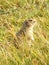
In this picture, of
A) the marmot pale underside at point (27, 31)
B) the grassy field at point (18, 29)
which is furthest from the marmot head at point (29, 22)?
the grassy field at point (18, 29)

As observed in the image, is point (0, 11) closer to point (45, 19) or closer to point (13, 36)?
point (45, 19)

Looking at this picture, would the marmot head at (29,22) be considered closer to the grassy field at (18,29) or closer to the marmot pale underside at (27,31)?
the marmot pale underside at (27,31)

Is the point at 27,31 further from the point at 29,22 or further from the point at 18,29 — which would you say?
the point at 18,29

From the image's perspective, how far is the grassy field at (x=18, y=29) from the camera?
647 centimetres

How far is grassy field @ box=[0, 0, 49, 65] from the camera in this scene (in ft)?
21.2

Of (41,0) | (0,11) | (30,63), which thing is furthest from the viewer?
(41,0)

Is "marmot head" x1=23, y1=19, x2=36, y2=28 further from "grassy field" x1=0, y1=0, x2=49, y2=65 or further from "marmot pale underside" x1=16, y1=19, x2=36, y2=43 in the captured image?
"grassy field" x1=0, y1=0, x2=49, y2=65

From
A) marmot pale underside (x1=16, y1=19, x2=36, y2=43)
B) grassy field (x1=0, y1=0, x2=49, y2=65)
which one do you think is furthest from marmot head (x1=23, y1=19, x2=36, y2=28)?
grassy field (x1=0, y1=0, x2=49, y2=65)

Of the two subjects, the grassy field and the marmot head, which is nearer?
the grassy field

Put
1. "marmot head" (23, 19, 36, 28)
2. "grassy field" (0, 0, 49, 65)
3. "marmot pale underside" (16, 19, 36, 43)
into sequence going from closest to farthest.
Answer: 1. "grassy field" (0, 0, 49, 65)
2. "marmot pale underside" (16, 19, 36, 43)
3. "marmot head" (23, 19, 36, 28)

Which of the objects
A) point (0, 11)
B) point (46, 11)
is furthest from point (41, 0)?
point (0, 11)

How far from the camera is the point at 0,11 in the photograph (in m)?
8.26

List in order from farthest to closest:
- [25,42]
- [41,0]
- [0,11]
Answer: [41,0] → [0,11] → [25,42]

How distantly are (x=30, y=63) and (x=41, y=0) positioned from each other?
2.79 metres
